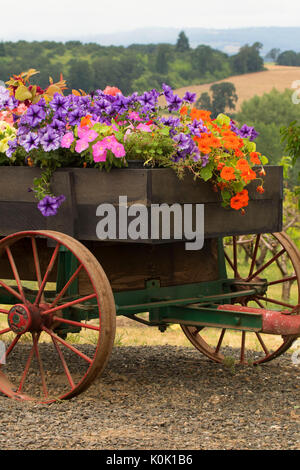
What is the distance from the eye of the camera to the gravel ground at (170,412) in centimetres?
345

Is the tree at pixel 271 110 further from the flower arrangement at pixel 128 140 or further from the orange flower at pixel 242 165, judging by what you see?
the orange flower at pixel 242 165

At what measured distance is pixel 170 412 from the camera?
405 cm

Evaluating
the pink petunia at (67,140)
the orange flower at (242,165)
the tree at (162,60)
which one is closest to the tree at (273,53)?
the tree at (162,60)

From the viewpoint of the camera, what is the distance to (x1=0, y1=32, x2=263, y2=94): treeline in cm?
4331

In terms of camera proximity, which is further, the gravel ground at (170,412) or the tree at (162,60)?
the tree at (162,60)

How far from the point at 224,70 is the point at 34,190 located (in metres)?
60.7

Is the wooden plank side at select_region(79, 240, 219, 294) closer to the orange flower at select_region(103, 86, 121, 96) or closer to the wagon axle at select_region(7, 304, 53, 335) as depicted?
the wagon axle at select_region(7, 304, 53, 335)

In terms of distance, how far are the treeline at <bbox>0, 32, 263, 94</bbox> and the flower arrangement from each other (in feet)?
106

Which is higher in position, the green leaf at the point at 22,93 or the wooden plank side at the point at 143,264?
the green leaf at the point at 22,93

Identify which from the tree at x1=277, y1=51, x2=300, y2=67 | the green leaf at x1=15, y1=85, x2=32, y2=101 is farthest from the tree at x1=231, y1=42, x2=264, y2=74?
the green leaf at x1=15, y1=85, x2=32, y2=101

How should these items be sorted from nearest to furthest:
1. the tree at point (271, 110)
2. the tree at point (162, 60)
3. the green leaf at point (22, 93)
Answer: the green leaf at point (22, 93), the tree at point (271, 110), the tree at point (162, 60)

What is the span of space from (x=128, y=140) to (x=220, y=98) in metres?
43.4

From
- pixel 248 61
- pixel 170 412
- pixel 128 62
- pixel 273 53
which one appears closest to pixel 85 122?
pixel 170 412

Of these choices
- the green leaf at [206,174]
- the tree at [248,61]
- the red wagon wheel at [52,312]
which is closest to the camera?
the red wagon wheel at [52,312]
